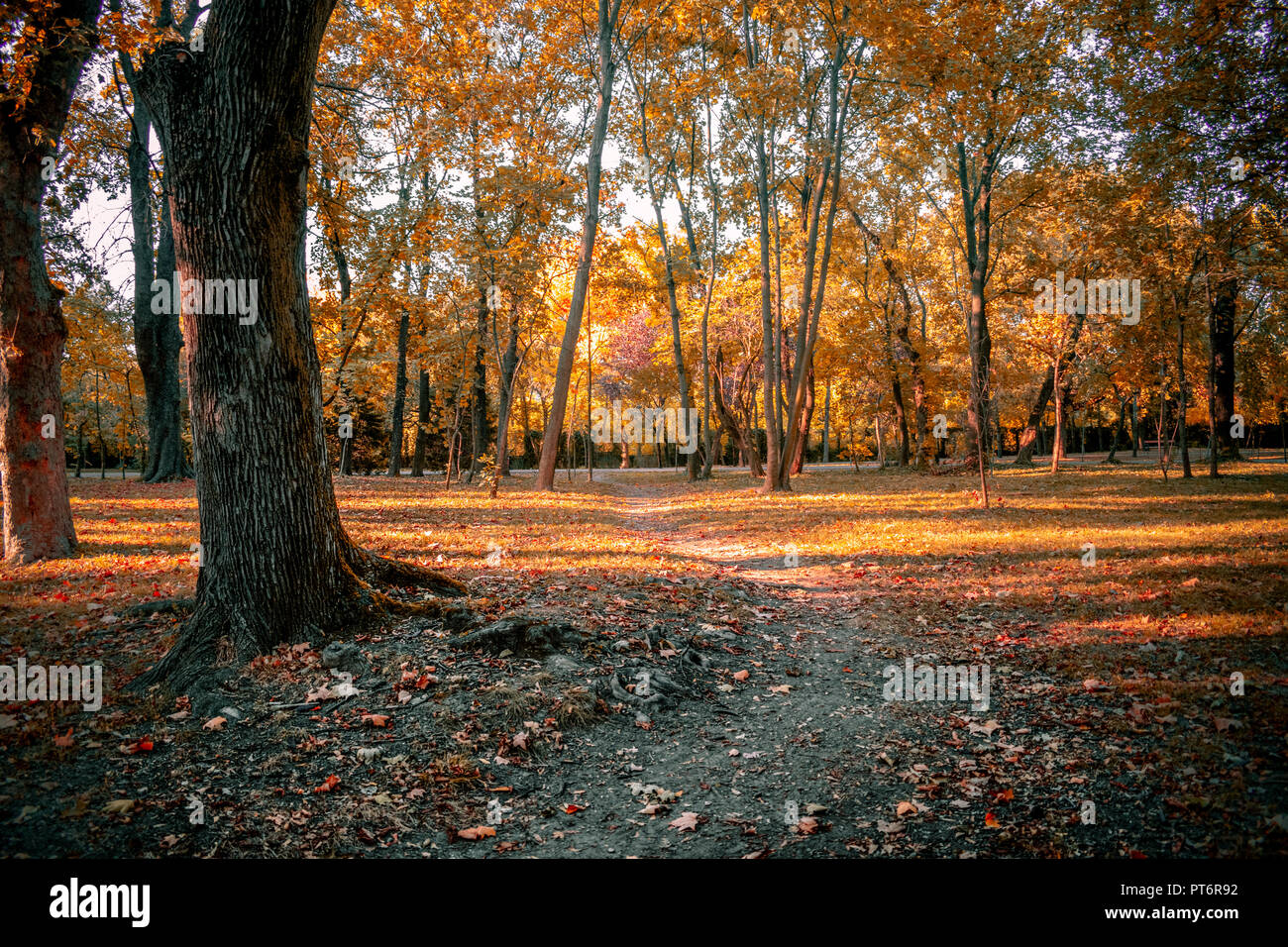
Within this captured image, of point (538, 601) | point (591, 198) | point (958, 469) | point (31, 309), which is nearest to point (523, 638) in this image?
point (538, 601)

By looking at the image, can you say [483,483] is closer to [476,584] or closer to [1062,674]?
[476,584]

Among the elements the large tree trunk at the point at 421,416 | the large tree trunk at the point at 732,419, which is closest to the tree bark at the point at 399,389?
the large tree trunk at the point at 421,416

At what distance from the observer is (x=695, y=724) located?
481 cm

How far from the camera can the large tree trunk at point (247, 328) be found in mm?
4863

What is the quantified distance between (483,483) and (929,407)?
27.2 m

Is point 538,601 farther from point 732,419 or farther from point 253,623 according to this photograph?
point 732,419

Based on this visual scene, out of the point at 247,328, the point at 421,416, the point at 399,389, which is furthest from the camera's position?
the point at 421,416

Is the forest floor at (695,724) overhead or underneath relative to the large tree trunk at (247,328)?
underneath

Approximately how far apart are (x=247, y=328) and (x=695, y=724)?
4687 millimetres

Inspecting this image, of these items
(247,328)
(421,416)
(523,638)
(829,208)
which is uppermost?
(829,208)

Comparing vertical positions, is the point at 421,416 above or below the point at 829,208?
below

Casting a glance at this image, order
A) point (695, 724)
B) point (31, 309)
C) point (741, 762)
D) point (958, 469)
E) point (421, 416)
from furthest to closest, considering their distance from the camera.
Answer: point (421, 416) < point (958, 469) < point (31, 309) < point (695, 724) < point (741, 762)

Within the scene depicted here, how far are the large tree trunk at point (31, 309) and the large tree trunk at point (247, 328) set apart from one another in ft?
12.9

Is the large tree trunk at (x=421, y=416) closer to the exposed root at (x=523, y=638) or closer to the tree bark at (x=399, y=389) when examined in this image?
the tree bark at (x=399, y=389)
